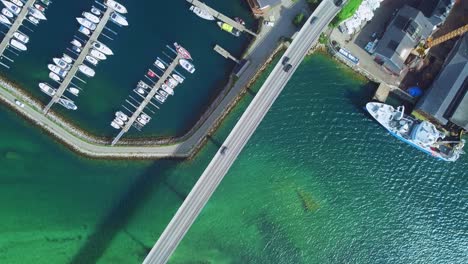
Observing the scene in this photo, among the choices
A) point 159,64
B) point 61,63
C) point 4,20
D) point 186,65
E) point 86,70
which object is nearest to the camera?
point 4,20

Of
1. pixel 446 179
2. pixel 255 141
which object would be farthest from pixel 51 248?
pixel 446 179

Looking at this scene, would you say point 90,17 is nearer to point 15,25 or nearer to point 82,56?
point 82,56

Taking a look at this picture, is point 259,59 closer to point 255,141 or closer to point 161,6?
point 255,141

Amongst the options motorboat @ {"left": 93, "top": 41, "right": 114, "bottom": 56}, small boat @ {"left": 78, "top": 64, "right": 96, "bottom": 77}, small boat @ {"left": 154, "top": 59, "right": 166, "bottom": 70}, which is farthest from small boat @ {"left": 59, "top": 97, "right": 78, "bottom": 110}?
small boat @ {"left": 154, "top": 59, "right": 166, "bottom": 70}

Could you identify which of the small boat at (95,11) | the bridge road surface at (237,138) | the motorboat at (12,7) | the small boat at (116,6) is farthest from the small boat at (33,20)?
the bridge road surface at (237,138)

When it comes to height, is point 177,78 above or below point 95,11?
below

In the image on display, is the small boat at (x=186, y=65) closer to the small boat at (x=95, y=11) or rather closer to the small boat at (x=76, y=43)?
the small boat at (x=95, y=11)

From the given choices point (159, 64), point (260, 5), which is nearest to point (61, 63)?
point (159, 64)
